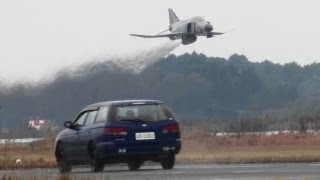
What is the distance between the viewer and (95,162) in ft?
74.0

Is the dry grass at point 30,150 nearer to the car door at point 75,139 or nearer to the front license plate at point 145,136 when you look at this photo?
the car door at point 75,139

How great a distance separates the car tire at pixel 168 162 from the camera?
23.0 m

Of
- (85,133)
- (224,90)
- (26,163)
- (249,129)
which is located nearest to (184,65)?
(224,90)

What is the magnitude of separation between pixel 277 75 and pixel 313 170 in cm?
10639

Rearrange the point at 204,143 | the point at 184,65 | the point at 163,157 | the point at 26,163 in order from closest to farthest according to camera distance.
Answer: the point at 163,157, the point at 26,163, the point at 204,143, the point at 184,65

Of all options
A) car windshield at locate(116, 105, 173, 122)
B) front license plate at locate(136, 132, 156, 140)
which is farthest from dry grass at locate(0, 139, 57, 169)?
front license plate at locate(136, 132, 156, 140)

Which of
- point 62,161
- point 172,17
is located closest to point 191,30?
point 172,17

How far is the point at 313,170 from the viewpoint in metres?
21.1

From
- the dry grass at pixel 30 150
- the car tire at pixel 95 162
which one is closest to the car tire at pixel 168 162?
the car tire at pixel 95 162

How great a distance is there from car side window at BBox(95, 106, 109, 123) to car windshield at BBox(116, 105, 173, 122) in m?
0.25

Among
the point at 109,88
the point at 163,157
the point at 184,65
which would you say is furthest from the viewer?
the point at 184,65

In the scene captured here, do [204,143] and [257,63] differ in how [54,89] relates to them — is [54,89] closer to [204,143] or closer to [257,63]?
[204,143]

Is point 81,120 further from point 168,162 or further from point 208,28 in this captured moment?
point 208,28

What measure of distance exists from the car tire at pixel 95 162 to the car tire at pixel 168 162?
1.45m
